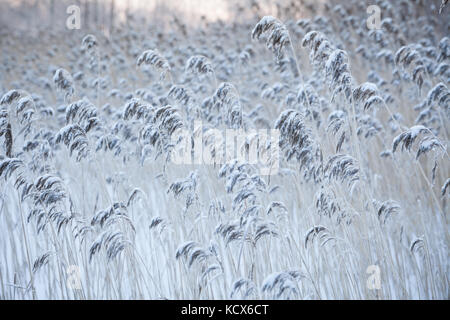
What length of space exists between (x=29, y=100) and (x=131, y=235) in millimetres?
825

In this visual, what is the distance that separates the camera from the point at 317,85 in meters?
3.17
